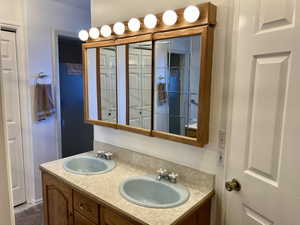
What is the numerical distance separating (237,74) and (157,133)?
70cm

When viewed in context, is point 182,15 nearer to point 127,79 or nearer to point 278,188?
point 127,79

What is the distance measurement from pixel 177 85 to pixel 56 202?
1.31 meters

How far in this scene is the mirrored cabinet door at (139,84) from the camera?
1.69 m

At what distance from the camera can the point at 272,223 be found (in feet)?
3.48

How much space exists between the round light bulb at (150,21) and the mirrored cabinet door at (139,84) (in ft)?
0.38

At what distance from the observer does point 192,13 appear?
133 centimetres

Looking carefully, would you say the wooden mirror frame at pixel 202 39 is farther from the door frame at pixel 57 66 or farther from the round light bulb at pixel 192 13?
the door frame at pixel 57 66

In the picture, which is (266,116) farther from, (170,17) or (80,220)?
(80,220)

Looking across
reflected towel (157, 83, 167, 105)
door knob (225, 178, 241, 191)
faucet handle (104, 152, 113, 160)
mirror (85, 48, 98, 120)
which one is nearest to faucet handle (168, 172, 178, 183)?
door knob (225, 178, 241, 191)

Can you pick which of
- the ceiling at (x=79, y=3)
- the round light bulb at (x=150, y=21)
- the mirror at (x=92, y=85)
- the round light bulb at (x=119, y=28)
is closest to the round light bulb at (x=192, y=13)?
the round light bulb at (x=150, y=21)

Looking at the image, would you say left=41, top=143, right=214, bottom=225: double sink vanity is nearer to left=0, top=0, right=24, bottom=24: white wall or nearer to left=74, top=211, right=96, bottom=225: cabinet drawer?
left=74, top=211, right=96, bottom=225: cabinet drawer

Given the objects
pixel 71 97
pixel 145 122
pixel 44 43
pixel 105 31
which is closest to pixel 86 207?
pixel 145 122

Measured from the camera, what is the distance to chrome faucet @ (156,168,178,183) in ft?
5.07

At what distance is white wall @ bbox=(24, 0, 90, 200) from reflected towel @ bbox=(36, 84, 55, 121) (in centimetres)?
7
